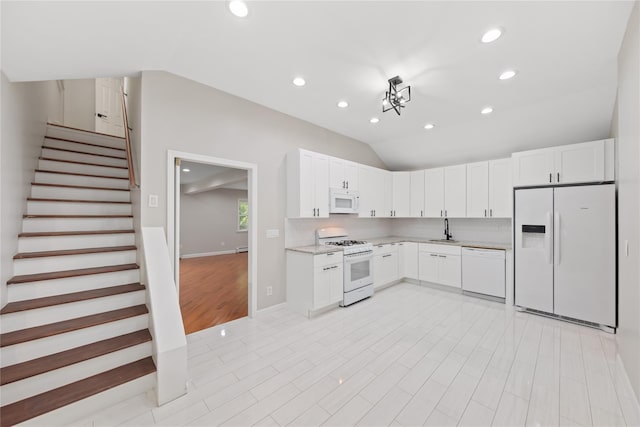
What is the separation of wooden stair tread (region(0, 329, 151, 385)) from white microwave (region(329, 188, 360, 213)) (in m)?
2.85

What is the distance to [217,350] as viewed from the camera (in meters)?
2.60

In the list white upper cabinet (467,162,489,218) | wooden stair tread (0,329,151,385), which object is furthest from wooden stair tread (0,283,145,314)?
white upper cabinet (467,162,489,218)

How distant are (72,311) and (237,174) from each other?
453cm

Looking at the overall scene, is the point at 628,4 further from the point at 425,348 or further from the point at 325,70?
the point at 425,348

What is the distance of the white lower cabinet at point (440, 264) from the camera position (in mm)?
4336

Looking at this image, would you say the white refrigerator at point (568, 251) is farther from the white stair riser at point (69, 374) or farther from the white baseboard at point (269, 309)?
the white stair riser at point (69, 374)

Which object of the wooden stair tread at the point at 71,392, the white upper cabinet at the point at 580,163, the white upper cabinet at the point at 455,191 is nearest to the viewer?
the wooden stair tread at the point at 71,392

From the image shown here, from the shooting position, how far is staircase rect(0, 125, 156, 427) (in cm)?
172

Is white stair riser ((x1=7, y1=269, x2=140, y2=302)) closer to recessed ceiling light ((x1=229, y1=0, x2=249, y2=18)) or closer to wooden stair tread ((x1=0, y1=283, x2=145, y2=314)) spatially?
wooden stair tread ((x1=0, y1=283, x2=145, y2=314))

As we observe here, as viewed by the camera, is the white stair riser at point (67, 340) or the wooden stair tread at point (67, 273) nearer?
the white stair riser at point (67, 340)

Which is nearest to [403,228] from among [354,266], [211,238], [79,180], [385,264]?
[385,264]

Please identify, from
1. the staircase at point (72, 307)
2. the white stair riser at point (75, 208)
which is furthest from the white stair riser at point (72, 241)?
the white stair riser at point (75, 208)

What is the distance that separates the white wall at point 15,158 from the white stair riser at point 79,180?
151 mm

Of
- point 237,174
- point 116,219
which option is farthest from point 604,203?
point 237,174
